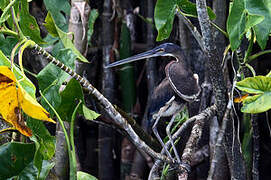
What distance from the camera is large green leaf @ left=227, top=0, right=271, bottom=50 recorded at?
1.04 m

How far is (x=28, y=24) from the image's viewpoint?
1224mm

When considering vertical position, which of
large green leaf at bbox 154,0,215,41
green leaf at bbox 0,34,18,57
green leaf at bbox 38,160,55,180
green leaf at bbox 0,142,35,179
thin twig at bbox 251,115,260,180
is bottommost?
thin twig at bbox 251,115,260,180

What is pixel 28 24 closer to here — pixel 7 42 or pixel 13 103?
pixel 7 42

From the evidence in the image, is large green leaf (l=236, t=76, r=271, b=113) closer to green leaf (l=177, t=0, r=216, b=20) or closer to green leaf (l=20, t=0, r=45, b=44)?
green leaf (l=177, t=0, r=216, b=20)

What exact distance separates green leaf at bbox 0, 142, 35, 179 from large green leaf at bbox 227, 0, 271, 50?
0.57 m

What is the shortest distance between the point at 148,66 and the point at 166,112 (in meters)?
0.69

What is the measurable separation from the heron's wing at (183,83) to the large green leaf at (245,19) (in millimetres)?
387

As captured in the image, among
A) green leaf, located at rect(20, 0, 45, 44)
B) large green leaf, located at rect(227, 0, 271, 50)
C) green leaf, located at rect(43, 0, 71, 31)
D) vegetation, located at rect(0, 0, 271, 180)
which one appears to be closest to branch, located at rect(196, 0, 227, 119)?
vegetation, located at rect(0, 0, 271, 180)

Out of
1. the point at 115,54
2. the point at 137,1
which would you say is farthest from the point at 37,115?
the point at 137,1

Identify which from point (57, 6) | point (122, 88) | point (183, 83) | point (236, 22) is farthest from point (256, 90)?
point (122, 88)

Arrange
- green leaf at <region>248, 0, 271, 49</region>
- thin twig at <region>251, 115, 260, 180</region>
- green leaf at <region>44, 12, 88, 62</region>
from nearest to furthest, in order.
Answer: green leaf at <region>248, 0, 271, 49</region> < green leaf at <region>44, 12, 88, 62</region> < thin twig at <region>251, 115, 260, 180</region>

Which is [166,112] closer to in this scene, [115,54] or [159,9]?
[159,9]

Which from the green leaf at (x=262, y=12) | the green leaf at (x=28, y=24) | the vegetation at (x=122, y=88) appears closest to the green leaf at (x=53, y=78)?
the vegetation at (x=122, y=88)

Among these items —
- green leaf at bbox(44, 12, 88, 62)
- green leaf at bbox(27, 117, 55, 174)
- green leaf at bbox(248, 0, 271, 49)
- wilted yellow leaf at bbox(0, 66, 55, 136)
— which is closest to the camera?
wilted yellow leaf at bbox(0, 66, 55, 136)
